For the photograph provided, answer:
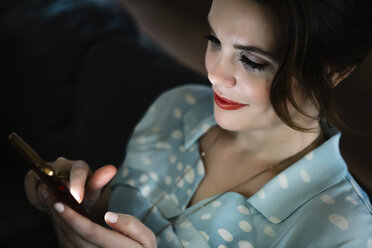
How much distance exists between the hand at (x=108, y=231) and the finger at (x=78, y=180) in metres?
0.04

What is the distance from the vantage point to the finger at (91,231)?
22.2 inches

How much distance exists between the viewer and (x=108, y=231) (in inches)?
23.0

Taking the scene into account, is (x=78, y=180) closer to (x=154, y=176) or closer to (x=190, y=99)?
(x=154, y=176)

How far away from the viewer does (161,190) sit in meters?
0.90

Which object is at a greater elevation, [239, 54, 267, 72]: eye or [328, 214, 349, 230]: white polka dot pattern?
[239, 54, 267, 72]: eye

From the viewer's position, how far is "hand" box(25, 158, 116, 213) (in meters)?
0.68

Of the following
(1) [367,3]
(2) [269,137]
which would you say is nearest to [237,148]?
(2) [269,137]

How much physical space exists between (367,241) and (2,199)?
1.10m

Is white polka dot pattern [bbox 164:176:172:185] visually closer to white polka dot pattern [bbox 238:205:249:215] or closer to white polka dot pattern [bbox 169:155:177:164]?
white polka dot pattern [bbox 169:155:177:164]

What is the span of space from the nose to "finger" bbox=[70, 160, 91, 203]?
0.27 metres

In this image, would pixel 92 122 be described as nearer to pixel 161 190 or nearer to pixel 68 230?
pixel 161 190

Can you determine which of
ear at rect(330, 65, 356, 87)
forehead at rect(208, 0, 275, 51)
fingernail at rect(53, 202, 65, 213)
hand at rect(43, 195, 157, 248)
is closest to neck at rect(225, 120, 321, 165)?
ear at rect(330, 65, 356, 87)

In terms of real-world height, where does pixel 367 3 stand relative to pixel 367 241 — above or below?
above

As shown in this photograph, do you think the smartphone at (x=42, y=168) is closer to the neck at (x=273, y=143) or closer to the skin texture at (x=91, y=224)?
the skin texture at (x=91, y=224)
